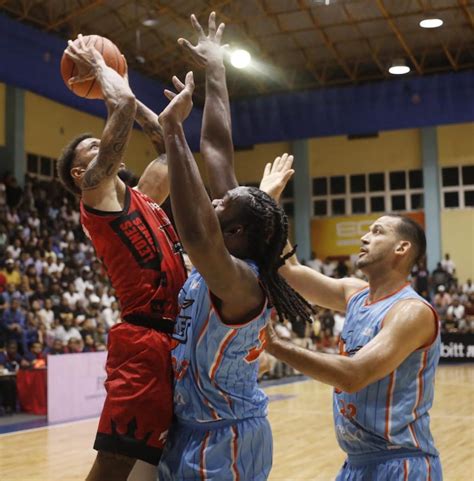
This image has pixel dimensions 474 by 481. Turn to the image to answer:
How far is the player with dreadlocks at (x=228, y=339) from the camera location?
2.70 metres

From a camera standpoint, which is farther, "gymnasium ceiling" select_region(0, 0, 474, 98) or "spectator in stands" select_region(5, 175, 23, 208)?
"gymnasium ceiling" select_region(0, 0, 474, 98)

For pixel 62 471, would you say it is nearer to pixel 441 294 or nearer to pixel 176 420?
pixel 176 420

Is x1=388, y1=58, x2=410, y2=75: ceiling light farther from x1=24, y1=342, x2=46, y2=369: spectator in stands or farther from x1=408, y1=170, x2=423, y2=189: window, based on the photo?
x1=24, y1=342, x2=46, y2=369: spectator in stands

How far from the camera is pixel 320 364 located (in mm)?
2844

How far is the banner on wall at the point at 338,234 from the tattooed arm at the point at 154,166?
78.0 ft

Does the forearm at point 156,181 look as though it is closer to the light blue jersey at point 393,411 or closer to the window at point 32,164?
the light blue jersey at point 393,411

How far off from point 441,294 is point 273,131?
7.42 metres

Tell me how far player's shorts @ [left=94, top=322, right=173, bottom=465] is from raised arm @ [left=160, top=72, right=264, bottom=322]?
1.96ft

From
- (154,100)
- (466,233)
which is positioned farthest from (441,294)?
(154,100)

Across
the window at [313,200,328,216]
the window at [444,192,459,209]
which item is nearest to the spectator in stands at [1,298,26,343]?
the window at [313,200,328,216]

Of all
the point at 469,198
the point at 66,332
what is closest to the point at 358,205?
the point at 469,198

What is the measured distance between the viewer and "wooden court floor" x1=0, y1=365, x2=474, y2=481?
25.2 feet

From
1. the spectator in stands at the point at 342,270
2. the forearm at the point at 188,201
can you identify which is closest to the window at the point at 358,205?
the spectator in stands at the point at 342,270

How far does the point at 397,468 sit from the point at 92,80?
2.28 meters
